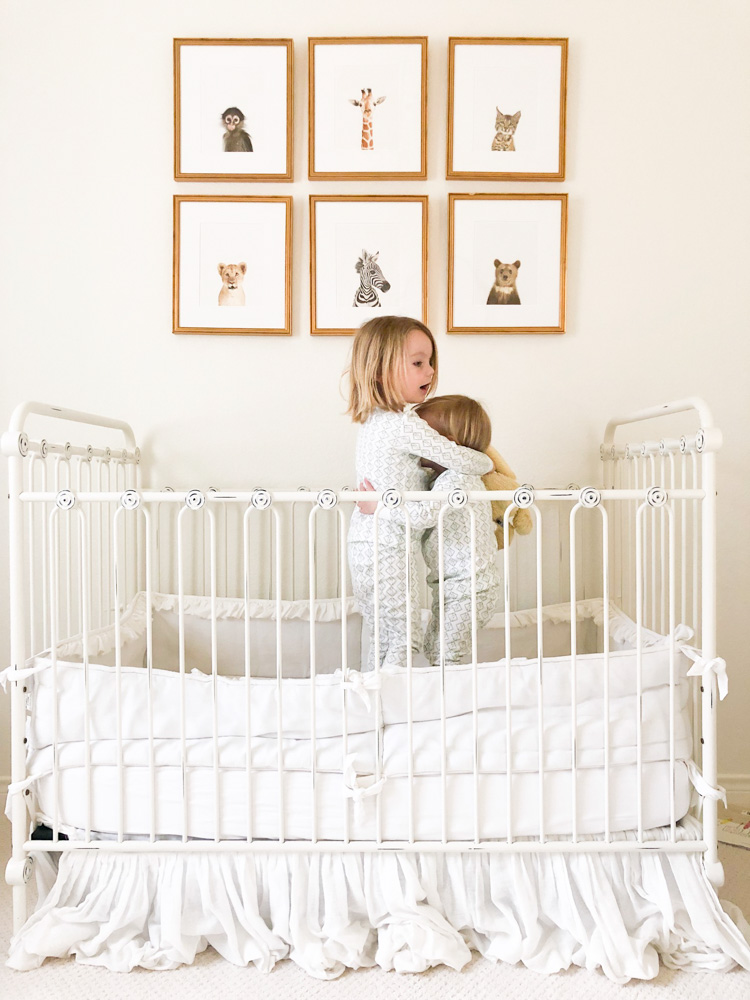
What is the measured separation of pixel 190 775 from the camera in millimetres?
1490

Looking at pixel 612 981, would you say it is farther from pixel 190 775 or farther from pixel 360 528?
pixel 360 528

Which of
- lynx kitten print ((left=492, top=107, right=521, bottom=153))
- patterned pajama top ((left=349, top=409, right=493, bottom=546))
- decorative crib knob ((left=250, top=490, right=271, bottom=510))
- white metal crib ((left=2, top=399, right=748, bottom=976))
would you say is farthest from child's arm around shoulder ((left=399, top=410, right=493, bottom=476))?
lynx kitten print ((left=492, top=107, right=521, bottom=153))

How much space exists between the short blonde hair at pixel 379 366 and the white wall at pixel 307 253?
0.44m

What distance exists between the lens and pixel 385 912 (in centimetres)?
148

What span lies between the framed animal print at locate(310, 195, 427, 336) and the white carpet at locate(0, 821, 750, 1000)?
1485 millimetres

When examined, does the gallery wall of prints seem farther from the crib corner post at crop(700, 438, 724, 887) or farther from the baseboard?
the baseboard

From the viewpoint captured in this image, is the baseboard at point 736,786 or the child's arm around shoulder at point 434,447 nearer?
the child's arm around shoulder at point 434,447

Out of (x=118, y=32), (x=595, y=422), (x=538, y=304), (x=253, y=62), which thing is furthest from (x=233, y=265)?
(x=595, y=422)

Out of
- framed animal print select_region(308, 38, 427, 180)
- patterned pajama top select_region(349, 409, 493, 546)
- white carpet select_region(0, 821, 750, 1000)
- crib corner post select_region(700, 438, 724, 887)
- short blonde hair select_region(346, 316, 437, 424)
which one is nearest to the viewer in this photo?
white carpet select_region(0, 821, 750, 1000)

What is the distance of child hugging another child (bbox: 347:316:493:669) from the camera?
5.32 ft

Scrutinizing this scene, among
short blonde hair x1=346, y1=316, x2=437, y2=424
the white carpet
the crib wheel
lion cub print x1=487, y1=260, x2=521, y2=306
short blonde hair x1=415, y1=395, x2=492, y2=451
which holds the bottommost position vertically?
the white carpet

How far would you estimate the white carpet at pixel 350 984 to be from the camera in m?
1.37

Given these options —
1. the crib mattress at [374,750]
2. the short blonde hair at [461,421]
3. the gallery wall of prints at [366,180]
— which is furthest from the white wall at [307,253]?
the crib mattress at [374,750]

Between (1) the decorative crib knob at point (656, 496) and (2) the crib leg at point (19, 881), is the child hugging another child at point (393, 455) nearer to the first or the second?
(1) the decorative crib knob at point (656, 496)
